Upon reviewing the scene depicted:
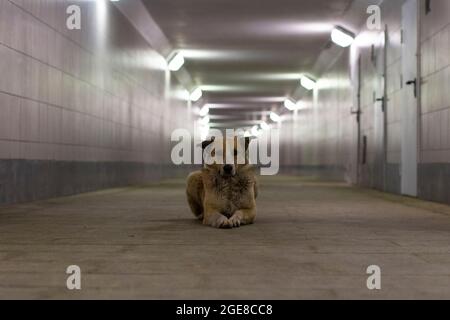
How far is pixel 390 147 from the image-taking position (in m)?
14.5

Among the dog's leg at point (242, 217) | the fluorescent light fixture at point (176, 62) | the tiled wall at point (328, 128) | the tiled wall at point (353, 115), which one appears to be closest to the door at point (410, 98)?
the tiled wall at point (353, 115)

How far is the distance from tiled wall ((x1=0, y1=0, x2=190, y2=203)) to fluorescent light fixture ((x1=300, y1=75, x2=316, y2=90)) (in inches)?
411

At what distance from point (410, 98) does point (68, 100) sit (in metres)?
6.12

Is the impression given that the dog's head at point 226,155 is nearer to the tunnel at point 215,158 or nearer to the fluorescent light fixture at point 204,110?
the tunnel at point 215,158

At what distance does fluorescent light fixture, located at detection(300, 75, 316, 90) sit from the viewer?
2931 cm

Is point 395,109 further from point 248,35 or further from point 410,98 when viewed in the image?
point 248,35

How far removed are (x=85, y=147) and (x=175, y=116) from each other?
1520 centimetres

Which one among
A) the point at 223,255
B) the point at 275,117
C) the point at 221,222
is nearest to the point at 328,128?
A: the point at 221,222

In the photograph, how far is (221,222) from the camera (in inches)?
257

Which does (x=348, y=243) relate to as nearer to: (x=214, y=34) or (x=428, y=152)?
(x=428, y=152)

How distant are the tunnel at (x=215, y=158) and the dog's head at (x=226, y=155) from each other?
0.02 m

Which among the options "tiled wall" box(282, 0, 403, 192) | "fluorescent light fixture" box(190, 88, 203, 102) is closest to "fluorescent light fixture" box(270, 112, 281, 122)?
"fluorescent light fixture" box(190, 88, 203, 102)

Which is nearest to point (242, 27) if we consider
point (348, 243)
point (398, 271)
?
point (348, 243)
